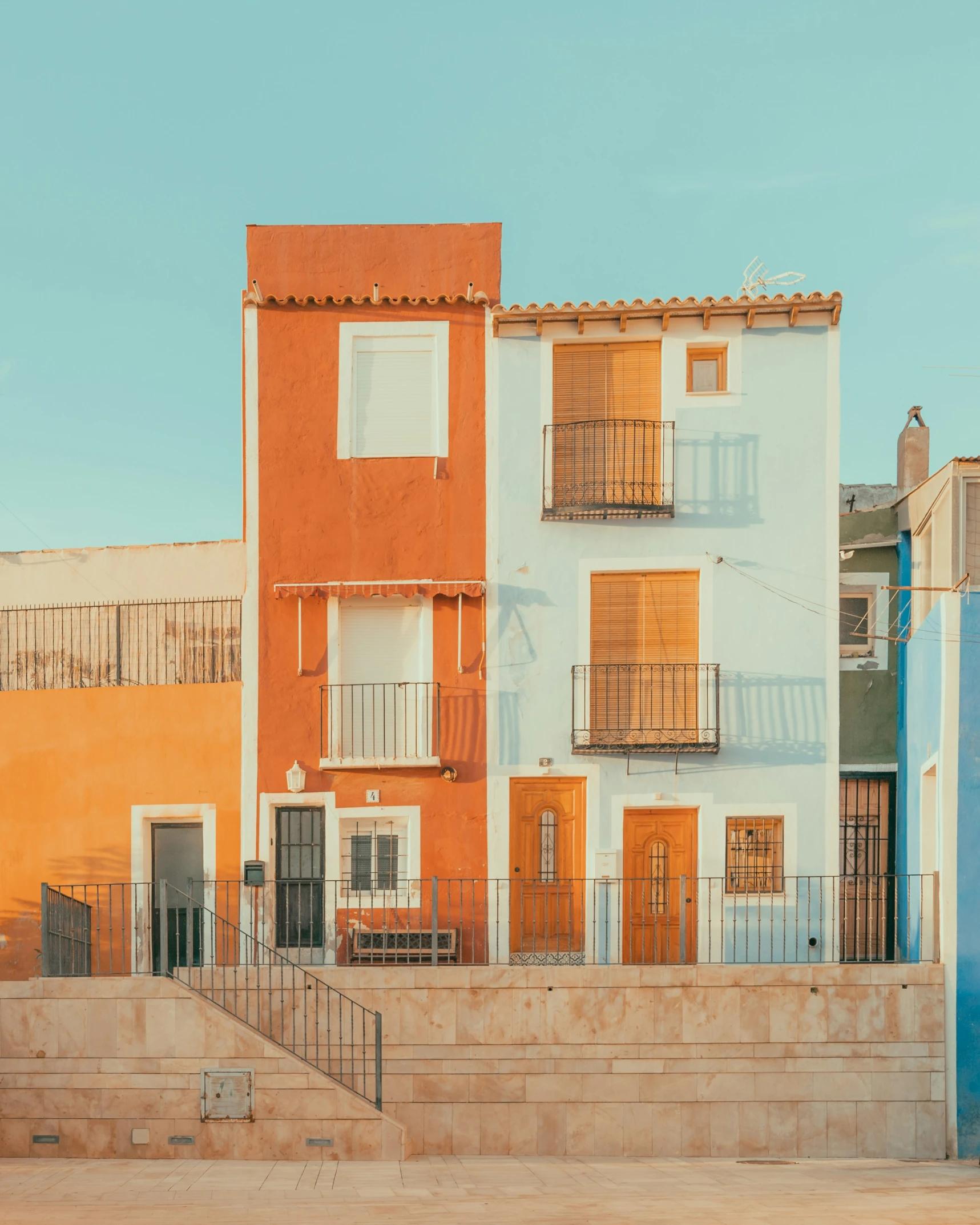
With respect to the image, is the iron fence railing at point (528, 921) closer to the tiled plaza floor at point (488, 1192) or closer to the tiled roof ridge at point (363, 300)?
the tiled plaza floor at point (488, 1192)

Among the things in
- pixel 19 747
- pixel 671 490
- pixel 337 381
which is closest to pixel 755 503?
pixel 671 490

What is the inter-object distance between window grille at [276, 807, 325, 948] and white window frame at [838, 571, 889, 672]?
7503 mm

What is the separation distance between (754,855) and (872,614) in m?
4.26

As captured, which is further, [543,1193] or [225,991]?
[225,991]

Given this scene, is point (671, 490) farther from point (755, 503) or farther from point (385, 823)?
point (385, 823)

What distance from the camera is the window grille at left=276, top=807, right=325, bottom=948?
17422mm

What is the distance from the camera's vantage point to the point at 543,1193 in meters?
12.7

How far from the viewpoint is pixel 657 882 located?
17.4 metres

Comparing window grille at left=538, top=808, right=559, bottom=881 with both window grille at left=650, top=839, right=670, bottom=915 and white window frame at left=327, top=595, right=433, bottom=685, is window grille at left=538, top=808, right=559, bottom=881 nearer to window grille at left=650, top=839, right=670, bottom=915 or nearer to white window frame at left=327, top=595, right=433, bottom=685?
window grille at left=650, top=839, right=670, bottom=915

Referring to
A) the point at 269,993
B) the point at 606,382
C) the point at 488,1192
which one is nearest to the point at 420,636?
the point at 606,382

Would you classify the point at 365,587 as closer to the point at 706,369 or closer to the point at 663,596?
the point at 663,596

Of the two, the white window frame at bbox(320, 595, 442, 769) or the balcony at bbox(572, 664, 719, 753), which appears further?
the white window frame at bbox(320, 595, 442, 769)

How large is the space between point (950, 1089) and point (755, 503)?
23.7 feet

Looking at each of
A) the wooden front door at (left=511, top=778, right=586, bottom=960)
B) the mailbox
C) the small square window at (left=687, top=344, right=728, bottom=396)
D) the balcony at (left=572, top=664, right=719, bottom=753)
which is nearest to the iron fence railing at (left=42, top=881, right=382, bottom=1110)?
the mailbox
